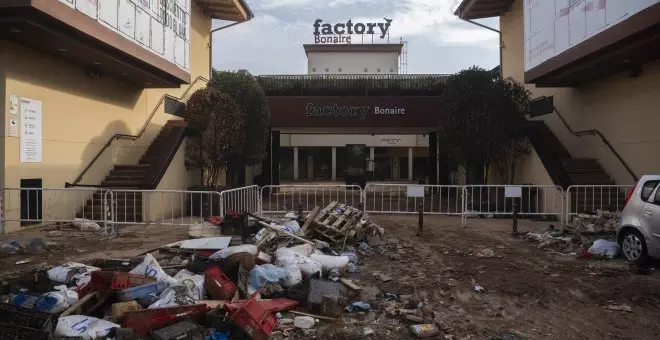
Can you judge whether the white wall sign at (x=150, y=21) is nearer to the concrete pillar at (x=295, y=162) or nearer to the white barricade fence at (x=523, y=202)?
the white barricade fence at (x=523, y=202)

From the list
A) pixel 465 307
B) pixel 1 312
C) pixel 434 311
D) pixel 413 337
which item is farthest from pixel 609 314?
pixel 1 312

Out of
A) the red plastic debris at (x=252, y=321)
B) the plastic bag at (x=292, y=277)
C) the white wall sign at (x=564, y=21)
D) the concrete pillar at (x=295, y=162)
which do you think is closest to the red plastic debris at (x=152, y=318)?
the red plastic debris at (x=252, y=321)

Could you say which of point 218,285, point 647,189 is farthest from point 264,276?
point 647,189

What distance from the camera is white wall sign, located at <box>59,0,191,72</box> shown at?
11.2 m

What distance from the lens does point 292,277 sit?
656 cm

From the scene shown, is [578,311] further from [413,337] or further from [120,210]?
[120,210]

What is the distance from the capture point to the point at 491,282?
7270mm

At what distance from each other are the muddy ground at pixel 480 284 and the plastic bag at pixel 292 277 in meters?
0.93

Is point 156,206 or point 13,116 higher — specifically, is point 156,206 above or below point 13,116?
below

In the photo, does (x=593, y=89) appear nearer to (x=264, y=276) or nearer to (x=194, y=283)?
(x=264, y=276)

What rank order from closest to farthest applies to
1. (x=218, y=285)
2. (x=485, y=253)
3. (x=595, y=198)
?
1. (x=218, y=285)
2. (x=485, y=253)
3. (x=595, y=198)

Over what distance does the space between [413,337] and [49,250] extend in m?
7.34

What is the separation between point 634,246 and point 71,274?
8.74 meters

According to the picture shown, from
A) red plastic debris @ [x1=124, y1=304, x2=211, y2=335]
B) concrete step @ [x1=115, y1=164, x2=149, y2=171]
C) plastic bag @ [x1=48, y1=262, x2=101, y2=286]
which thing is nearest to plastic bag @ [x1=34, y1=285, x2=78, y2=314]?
plastic bag @ [x1=48, y1=262, x2=101, y2=286]
